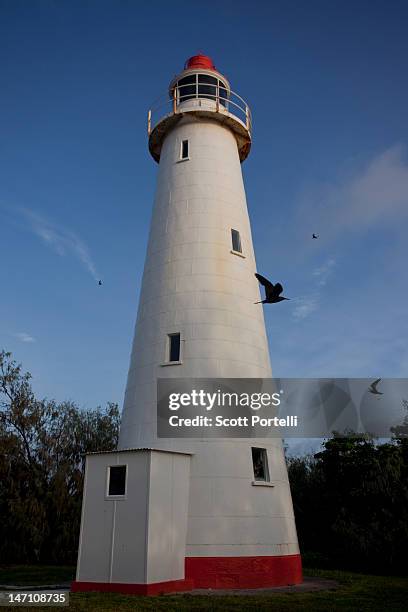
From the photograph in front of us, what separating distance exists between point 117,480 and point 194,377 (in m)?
3.23

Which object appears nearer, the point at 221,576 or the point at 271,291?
the point at 221,576

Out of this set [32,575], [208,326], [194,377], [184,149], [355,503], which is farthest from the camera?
[355,503]

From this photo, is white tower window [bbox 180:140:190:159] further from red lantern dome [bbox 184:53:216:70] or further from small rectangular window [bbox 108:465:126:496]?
small rectangular window [bbox 108:465:126:496]

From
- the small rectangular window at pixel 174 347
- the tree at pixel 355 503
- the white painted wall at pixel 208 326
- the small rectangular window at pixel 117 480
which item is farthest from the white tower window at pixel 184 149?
the tree at pixel 355 503

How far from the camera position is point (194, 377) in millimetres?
14406

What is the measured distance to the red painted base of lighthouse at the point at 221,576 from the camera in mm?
11866

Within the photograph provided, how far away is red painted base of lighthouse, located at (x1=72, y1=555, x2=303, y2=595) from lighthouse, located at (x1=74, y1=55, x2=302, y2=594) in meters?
0.02

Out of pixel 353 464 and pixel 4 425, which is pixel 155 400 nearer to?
pixel 4 425

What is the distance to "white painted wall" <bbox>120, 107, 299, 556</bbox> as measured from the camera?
519 inches

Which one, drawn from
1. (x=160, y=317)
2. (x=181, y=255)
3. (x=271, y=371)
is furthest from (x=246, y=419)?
(x=181, y=255)

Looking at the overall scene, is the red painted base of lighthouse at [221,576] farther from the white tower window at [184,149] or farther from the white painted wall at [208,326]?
the white tower window at [184,149]

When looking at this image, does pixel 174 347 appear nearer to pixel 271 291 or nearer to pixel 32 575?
pixel 271 291

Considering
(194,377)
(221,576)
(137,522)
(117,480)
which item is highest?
(194,377)

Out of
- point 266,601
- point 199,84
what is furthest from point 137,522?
point 199,84
